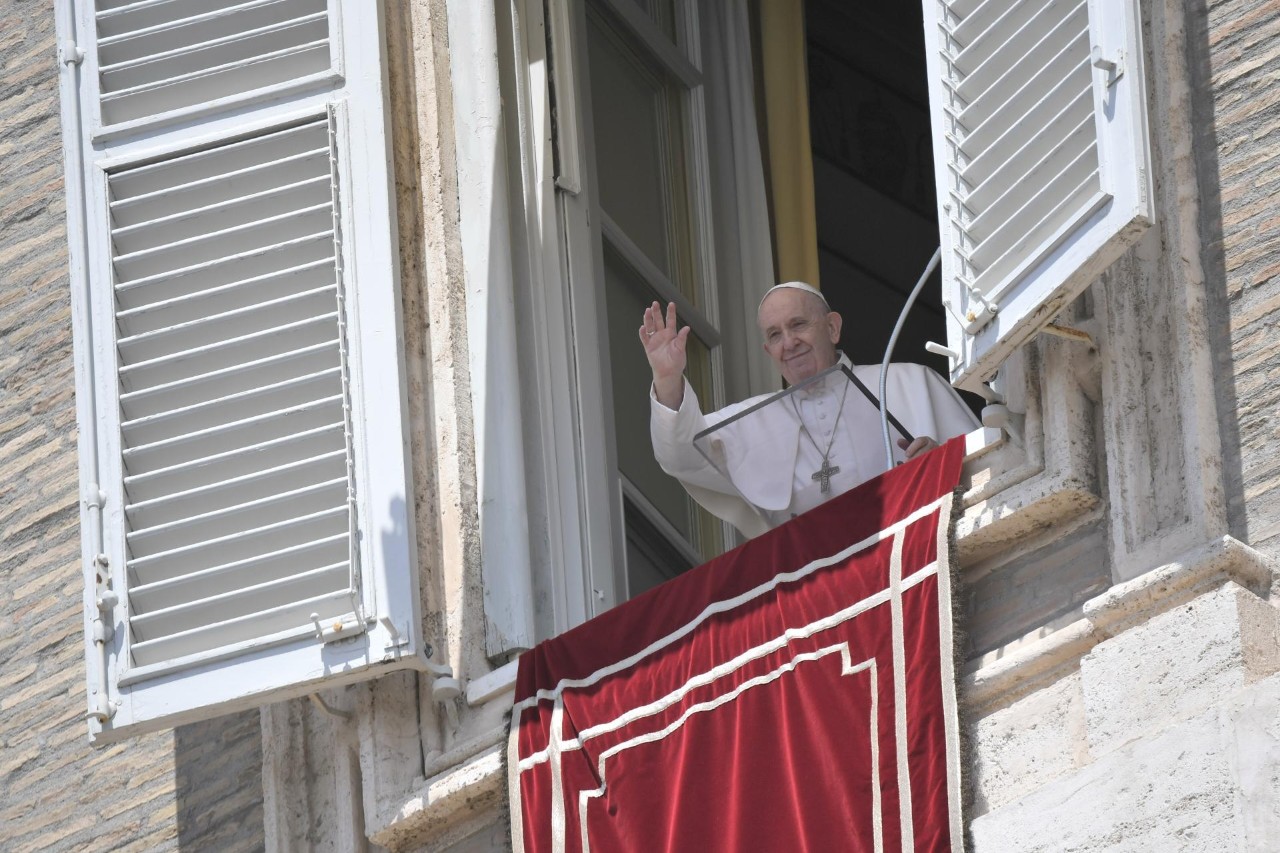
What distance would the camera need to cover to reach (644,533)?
752 centimetres

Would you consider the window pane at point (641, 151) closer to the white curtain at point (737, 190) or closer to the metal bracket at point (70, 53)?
the white curtain at point (737, 190)

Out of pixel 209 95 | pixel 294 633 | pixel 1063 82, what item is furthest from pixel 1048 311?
pixel 209 95

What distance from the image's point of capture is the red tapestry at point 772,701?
5.72m

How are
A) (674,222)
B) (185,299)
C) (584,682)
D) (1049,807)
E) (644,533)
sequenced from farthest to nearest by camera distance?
(674,222) → (644,533) → (185,299) → (584,682) → (1049,807)

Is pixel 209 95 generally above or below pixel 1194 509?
above

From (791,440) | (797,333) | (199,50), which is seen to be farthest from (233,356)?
(797,333)

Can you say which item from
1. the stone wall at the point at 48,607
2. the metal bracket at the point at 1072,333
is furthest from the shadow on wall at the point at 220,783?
the metal bracket at the point at 1072,333

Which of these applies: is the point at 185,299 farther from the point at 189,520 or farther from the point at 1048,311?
the point at 1048,311

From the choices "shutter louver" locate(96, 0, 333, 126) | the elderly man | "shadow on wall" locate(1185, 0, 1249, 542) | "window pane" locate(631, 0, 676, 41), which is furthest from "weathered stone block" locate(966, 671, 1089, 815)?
"window pane" locate(631, 0, 676, 41)

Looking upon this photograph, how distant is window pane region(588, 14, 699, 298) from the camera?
26.3 feet

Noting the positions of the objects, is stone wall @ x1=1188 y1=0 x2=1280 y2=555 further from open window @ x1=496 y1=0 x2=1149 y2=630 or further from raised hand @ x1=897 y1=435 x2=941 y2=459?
raised hand @ x1=897 y1=435 x2=941 y2=459

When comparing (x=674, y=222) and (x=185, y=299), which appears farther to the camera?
(x=674, y=222)

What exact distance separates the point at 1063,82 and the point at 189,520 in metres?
2.05

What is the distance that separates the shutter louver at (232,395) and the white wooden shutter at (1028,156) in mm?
1406
